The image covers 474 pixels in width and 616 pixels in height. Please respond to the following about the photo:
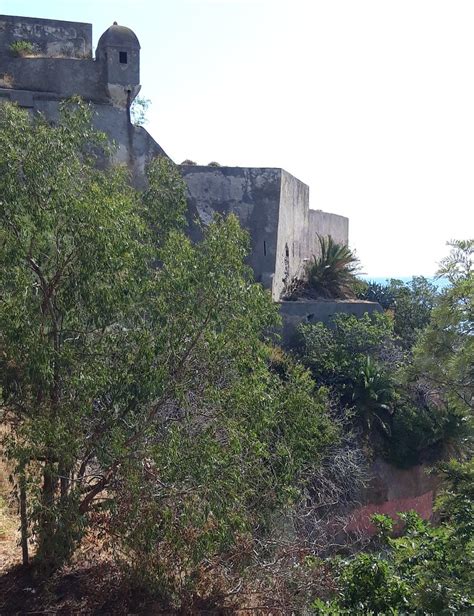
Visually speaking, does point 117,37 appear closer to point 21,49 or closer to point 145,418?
point 21,49

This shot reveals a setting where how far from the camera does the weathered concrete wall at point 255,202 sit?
40.1ft

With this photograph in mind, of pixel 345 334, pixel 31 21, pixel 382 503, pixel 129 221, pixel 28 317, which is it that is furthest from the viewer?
pixel 31 21

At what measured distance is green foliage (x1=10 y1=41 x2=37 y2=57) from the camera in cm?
1225

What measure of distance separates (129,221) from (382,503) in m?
7.64

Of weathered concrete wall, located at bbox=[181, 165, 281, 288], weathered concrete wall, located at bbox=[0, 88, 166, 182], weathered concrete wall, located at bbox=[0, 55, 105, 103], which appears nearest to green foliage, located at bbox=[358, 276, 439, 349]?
weathered concrete wall, located at bbox=[181, 165, 281, 288]

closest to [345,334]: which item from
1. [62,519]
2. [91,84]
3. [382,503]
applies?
[382,503]

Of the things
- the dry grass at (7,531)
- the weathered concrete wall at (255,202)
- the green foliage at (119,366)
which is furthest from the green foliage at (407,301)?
the green foliage at (119,366)

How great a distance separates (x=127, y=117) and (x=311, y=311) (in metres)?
4.55

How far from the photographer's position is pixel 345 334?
39.7 feet

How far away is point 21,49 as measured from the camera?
1230 centimetres

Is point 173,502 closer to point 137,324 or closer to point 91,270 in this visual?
point 137,324

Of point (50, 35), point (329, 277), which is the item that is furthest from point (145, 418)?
point (50, 35)

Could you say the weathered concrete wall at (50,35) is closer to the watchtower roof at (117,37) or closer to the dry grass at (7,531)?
the watchtower roof at (117,37)

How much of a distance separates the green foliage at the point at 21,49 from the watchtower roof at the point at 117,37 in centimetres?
138
